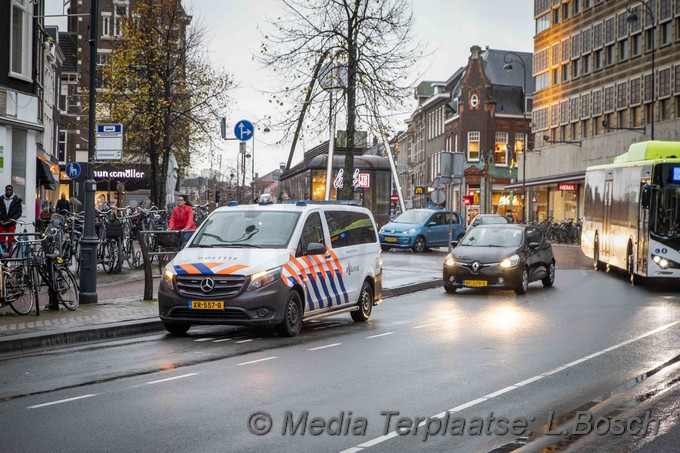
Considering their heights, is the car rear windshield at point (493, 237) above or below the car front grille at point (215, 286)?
above

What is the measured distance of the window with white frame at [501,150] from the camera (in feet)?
307

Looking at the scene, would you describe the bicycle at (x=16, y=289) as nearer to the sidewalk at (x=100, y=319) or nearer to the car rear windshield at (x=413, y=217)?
the sidewalk at (x=100, y=319)

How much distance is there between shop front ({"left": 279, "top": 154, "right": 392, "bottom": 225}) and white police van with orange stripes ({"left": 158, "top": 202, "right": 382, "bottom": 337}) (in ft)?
107

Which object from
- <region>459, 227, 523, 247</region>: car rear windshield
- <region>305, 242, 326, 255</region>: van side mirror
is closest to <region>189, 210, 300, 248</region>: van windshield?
<region>305, 242, 326, 255</region>: van side mirror

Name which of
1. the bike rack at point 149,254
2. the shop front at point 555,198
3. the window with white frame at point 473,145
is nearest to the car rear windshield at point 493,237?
the bike rack at point 149,254

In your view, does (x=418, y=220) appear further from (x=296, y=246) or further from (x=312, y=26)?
(x=296, y=246)

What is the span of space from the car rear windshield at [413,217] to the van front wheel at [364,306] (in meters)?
24.4

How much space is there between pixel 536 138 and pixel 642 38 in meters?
18.9

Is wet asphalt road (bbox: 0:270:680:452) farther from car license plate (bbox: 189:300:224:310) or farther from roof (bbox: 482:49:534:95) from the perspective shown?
roof (bbox: 482:49:534:95)

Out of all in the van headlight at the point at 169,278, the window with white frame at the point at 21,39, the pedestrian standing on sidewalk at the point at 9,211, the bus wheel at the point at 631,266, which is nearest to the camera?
the van headlight at the point at 169,278

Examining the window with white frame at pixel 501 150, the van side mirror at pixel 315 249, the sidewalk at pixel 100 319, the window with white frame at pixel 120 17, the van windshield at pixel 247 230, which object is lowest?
the sidewalk at pixel 100 319

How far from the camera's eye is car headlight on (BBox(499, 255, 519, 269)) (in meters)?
22.4

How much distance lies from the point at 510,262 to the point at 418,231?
712 inches

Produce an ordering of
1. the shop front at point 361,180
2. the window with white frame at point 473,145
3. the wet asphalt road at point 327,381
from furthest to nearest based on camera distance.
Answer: the window with white frame at point 473,145 < the shop front at point 361,180 < the wet asphalt road at point 327,381
